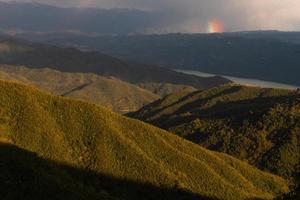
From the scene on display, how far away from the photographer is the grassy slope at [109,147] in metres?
122

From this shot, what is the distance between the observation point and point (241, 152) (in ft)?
626

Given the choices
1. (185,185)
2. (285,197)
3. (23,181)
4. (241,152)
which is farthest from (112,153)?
(241,152)

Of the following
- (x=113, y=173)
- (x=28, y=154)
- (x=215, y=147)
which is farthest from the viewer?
(x=215, y=147)

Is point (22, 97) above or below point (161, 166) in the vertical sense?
above

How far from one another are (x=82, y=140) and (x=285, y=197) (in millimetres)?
66550

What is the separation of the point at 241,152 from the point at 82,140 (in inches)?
2986

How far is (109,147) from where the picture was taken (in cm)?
12938

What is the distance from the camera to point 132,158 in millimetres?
127625

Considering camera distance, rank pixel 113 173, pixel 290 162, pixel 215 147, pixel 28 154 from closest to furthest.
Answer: pixel 28 154 → pixel 113 173 → pixel 290 162 → pixel 215 147

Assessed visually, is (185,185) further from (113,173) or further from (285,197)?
(285,197)

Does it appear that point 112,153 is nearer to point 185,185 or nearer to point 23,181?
point 185,185

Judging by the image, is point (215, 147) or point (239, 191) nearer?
point (239, 191)

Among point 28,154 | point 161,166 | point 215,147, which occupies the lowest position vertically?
point 215,147

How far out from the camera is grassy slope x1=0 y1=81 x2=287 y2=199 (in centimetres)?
12238
